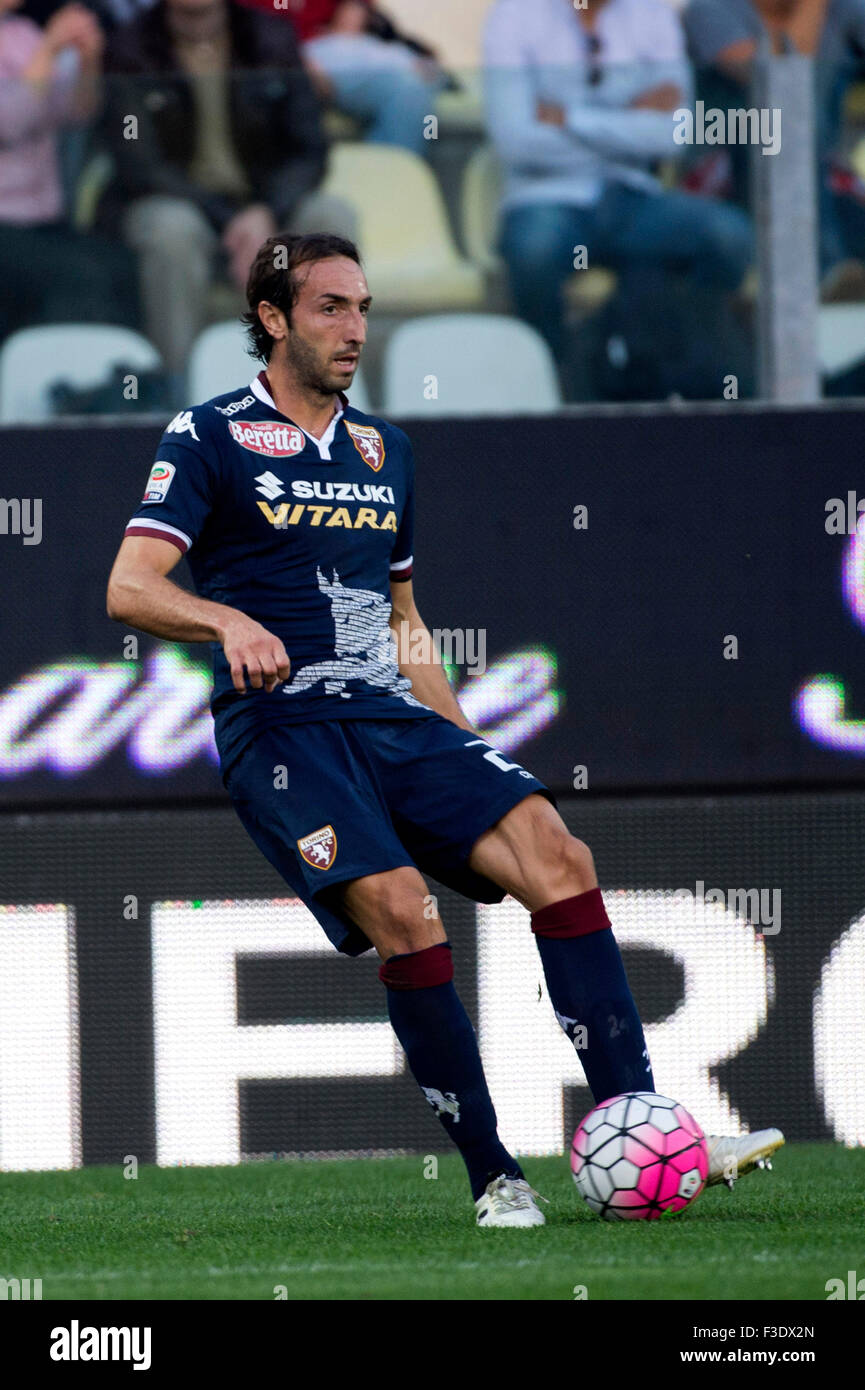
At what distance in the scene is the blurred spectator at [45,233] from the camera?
18.7ft

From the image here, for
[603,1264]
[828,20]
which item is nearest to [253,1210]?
[603,1264]

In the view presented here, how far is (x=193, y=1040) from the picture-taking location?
5438 mm

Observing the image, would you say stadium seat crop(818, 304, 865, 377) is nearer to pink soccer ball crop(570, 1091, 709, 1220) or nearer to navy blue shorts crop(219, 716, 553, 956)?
navy blue shorts crop(219, 716, 553, 956)

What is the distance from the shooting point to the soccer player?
358 centimetres

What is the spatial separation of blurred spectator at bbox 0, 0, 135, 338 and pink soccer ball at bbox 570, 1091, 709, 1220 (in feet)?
10.2

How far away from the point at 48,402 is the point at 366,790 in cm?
244

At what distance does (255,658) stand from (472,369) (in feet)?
8.37

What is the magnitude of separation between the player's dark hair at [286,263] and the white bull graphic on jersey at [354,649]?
1.83ft

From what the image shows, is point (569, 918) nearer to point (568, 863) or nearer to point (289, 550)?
point (568, 863)

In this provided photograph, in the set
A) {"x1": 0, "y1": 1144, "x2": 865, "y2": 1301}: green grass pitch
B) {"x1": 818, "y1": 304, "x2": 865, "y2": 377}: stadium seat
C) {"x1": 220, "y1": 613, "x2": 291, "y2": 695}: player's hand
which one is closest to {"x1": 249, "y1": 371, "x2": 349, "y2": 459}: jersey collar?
{"x1": 220, "y1": 613, "x2": 291, "y2": 695}: player's hand

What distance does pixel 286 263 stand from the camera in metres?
3.95

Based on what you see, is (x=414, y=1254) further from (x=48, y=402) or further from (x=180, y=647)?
(x=48, y=402)
